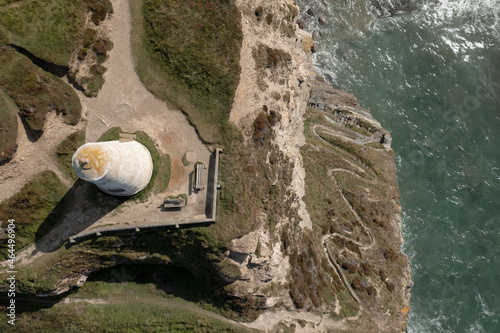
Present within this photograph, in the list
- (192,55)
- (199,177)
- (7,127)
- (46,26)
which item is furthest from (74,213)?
(192,55)

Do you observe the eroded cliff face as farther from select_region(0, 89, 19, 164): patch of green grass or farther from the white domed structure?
select_region(0, 89, 19, 164): patch of green grass

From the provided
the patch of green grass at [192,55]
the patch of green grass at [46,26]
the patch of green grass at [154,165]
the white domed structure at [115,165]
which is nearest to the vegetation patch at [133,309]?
the patch of green grass at [154,165]

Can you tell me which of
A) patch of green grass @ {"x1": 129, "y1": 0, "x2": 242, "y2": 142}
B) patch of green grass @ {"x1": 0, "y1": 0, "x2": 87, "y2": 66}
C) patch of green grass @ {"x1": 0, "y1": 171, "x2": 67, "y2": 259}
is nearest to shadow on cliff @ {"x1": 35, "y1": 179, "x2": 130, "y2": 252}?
patch of green grass @ {"x1": 0, "y1": 171, "x2": 67, "y2": 259}

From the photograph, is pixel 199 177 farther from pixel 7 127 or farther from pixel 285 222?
pixel 7 127

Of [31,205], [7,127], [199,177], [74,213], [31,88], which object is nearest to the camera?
[7,127]

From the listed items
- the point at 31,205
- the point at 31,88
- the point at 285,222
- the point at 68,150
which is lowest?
the point at 31,205

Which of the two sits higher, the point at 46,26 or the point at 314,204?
the point at 46,26

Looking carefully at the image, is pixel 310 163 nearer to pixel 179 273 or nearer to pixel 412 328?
pixel 179 273
